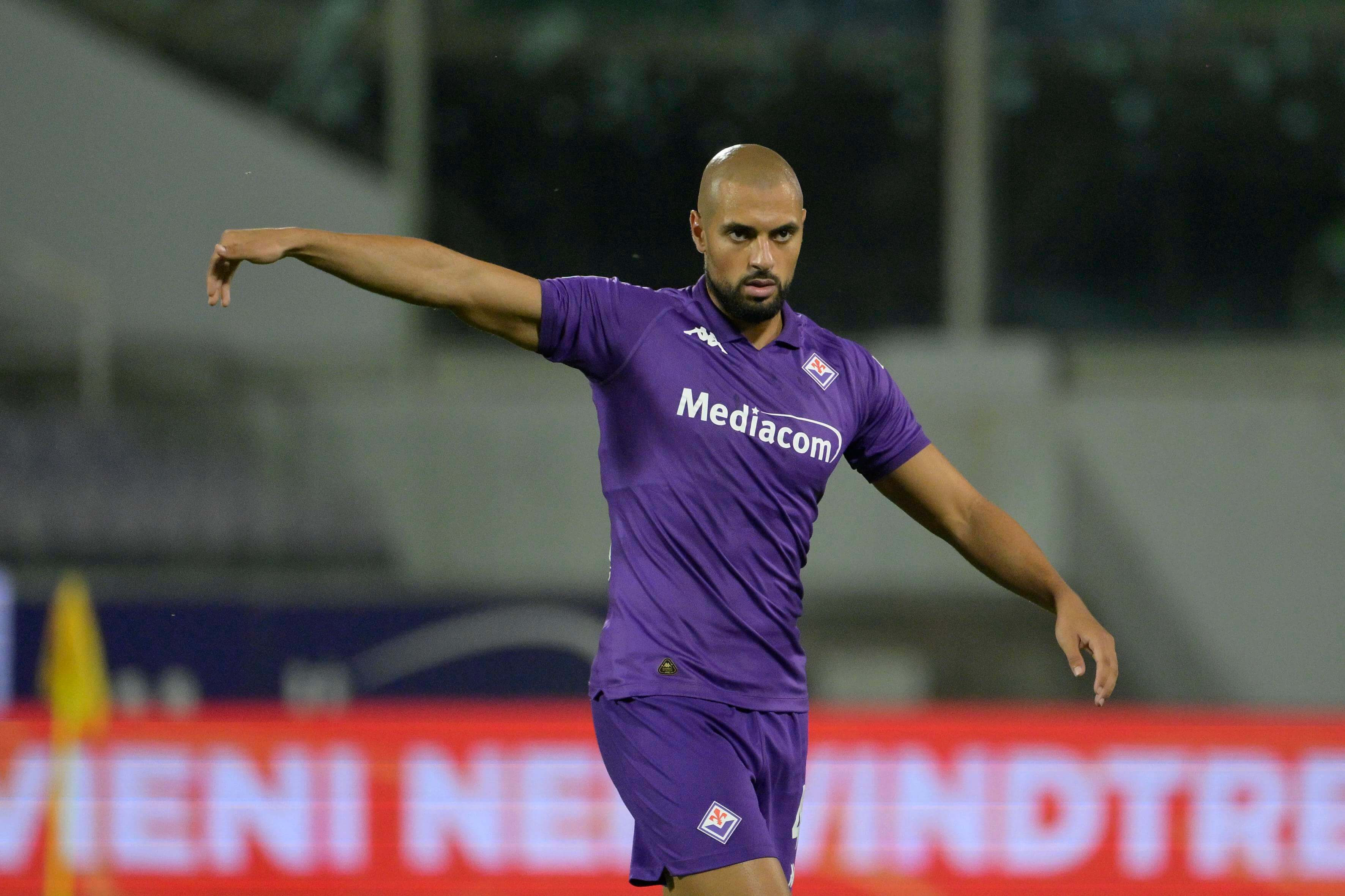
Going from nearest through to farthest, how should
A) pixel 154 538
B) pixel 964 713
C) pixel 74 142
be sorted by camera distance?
pixel 964 713
pixel 154 538
pixel 74 142

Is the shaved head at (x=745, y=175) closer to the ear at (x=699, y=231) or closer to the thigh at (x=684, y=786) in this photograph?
the ear at (x=699, y=231)

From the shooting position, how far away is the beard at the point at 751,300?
3.25m

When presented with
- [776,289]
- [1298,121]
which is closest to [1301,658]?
[1298,121]

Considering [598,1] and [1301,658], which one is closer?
[1301,658]

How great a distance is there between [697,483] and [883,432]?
52 centimetres

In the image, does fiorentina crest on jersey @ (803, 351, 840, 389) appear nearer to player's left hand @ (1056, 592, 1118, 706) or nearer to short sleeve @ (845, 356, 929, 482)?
short sleeve @ (845, 356, 929, 482)

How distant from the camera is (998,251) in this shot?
1143 centimetres

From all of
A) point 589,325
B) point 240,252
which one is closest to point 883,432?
point 589,325

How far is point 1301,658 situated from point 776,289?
8459 mm

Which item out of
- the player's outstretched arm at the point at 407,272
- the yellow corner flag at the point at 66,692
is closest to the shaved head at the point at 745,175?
the player's outstretched arm at the point at 407,272

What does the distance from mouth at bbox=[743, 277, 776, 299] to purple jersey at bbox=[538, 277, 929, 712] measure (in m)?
0.13

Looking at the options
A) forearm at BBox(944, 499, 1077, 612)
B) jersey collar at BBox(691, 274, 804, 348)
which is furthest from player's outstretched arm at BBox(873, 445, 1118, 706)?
jersey collar at BBox(691, 274, 804, 348)

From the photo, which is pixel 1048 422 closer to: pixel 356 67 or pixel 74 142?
pixel 356 67

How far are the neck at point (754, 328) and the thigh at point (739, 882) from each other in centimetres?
106
